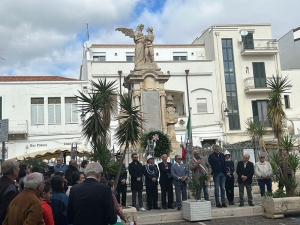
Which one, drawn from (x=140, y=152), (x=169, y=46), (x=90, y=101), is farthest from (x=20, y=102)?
(x=90, y=101)

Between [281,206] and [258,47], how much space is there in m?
32.1

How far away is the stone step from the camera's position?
32.0 ft

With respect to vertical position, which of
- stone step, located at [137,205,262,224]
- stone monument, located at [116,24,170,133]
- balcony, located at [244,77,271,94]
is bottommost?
stone step, located at [137,205,262,224]

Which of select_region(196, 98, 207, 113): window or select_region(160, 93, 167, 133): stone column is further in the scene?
select_region(196, 98, 207, 113): window

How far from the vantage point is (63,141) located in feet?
112

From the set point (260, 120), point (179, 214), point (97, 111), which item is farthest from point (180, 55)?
point (179, 214)

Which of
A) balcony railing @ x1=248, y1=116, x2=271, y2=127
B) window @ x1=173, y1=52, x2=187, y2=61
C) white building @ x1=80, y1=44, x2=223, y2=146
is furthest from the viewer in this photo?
window @ x1=173, y1=52, x2=187, y2=61

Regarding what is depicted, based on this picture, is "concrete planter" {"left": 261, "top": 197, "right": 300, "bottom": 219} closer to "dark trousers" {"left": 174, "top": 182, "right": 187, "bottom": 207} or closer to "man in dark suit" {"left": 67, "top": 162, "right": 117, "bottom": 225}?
"dark trousers" {"left": 174, "top": 182, "right": 187, "bottom": 207}

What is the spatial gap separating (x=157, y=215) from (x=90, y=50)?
31421 millimetres

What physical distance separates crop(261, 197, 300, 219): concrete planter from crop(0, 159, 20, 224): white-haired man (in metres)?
6.88

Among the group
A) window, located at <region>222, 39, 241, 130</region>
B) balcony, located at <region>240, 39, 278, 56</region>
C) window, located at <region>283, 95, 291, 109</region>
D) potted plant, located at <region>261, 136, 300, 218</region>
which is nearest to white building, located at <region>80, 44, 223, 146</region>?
window, located at <region>222, 39, 241, 130</region>

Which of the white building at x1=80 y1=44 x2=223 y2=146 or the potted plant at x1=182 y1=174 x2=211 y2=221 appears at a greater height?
the white building at x1=80 y1=44 x2=223 y2=146

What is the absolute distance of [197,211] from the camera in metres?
9.50

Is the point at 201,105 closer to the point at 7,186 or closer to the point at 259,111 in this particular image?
the point at 259,111
